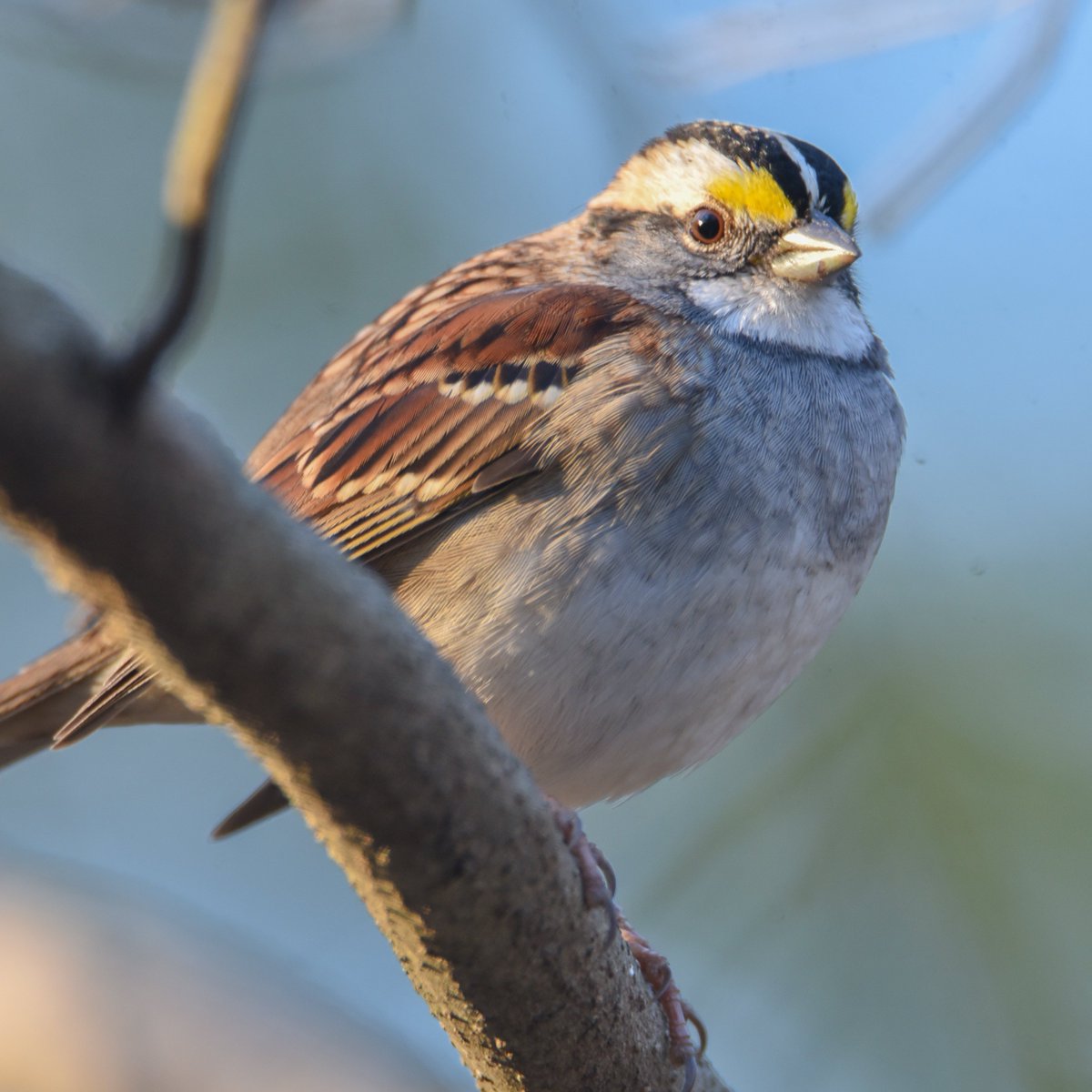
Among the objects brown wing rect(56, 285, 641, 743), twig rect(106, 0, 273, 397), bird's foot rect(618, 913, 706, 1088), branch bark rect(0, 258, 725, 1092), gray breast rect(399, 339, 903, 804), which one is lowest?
bird's foot rect(618, 913, 706, 1088)

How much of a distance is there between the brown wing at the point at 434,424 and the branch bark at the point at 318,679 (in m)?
1.23

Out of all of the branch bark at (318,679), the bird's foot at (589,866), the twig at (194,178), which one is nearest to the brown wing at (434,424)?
the bird's foot at (589,866)

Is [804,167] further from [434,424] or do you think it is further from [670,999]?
[670,999]

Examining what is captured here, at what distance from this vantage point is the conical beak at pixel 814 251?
3.58 m

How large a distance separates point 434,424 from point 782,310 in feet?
3.01

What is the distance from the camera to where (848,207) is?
394 cm

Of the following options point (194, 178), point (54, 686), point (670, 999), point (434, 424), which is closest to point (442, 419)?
point (434, 424)

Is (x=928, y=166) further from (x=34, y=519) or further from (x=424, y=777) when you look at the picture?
(x=34, y=519)

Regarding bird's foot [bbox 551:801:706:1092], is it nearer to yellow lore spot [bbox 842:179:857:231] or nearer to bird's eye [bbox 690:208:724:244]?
bird's eye [bbox 690:208:724:244]

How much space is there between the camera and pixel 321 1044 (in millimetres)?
3836

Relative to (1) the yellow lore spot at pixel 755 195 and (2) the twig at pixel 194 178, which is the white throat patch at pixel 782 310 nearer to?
(1) the yellow lore spot at pixel 755 195

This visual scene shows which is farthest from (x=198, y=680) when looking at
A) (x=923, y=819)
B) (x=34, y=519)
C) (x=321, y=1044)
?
(x=923, y=819)

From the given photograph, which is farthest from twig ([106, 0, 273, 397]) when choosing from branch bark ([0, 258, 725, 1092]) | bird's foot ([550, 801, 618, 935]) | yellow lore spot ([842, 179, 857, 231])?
yellow lore spot ([842, 179, 857, 231])

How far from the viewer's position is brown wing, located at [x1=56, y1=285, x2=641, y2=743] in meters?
3.32
